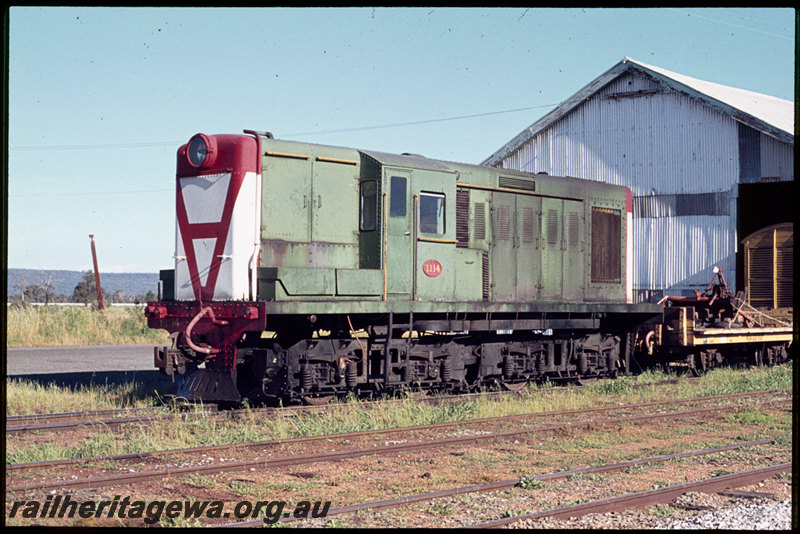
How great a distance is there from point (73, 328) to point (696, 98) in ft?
70.7

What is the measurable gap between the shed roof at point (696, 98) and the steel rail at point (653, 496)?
54.3 ft

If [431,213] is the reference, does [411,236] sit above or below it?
below

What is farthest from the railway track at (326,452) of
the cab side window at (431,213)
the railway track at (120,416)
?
the cab side window at (431,213)

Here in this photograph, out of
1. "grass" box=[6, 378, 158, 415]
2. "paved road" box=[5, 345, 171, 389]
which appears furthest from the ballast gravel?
"paved road" box=[5, 345, 171, 389]

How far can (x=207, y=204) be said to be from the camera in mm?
12031

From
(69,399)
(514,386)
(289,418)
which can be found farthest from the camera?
(514,386)

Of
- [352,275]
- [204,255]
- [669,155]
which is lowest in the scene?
[352,275]

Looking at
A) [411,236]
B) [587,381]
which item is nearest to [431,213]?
[411,236]

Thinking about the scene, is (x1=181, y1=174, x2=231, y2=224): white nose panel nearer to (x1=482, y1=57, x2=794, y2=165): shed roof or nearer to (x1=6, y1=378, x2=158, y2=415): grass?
(x1=6, y1=378, x2=158, y2=415): grass

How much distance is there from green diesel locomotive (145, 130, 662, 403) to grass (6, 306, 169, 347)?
52.1ft

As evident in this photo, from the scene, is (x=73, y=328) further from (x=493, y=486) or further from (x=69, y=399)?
(x=493, y=486)

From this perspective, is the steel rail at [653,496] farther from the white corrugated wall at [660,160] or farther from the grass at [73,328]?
the grass at [73,328]

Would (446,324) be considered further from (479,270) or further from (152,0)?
(152,0)

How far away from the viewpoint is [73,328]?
28.4m
